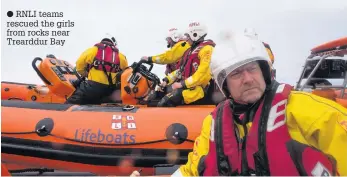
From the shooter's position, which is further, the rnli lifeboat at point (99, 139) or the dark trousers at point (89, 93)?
the dark trousers at point (89, 93)

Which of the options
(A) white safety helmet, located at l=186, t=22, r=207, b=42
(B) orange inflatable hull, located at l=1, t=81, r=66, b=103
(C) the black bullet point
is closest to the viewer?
(C) the black bullet point

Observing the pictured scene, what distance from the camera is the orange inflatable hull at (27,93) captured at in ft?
13.1

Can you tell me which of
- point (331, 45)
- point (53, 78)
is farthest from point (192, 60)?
point (53, 78)

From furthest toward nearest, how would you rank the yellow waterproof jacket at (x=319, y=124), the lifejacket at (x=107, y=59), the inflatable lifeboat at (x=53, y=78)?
the inflatable lifeboat at (x=53, y=78) < the lifejacket at (x=107, y=59) < the yellow waterproof jacket at (x=319, y=124)

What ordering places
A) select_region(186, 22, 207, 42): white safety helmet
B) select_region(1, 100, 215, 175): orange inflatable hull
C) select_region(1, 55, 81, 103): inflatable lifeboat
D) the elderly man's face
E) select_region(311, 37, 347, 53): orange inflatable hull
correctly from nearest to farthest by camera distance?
the elderly man's face, select_region(1, 100, 215, 175): orange inflatable hull, select_region(311, 37, 347, 53): orange inflatable hull, select_region(186, 22, 207, 42): white safety helmet, select_region(1, 55, 81, 103): inflatable lifeboat

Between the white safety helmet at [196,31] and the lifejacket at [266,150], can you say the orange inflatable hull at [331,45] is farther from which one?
the lifejacket at [266,150]

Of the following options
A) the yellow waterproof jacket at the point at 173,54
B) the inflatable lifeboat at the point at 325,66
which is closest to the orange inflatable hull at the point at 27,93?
the yellow waterproof jacket at the point at 173,54

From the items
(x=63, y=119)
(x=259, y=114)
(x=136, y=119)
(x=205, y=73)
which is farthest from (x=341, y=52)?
(x=259, y=114)

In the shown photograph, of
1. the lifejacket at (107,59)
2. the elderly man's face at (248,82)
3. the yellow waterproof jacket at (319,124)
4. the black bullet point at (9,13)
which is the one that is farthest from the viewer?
the lifejacket at (107,59)

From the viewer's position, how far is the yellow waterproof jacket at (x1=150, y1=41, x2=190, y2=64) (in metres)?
3.62

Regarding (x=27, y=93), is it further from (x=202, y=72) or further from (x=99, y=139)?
(x=202, y=72)

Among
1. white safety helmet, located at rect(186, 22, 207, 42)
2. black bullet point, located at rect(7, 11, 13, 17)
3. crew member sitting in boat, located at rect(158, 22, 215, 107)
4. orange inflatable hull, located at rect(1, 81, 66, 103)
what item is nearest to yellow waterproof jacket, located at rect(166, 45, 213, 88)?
crew member sitting in boat, located at rect(158, 22, 215, 107)

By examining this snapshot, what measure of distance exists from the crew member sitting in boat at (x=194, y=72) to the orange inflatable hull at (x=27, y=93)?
4.43 ft

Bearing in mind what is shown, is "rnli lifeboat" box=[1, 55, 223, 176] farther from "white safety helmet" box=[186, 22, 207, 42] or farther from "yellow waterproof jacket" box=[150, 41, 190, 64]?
"yellow waterproof jacket" box=[150, 41, 190, 64]
